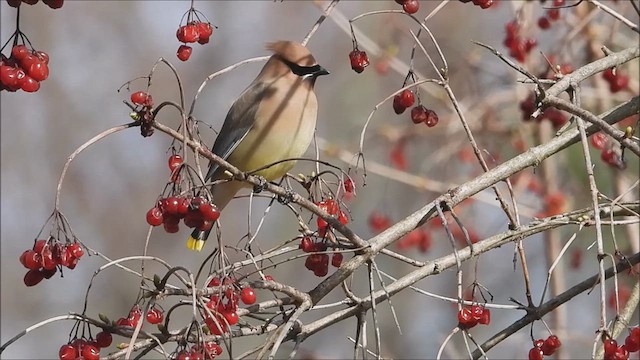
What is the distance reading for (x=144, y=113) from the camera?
2.54 meters

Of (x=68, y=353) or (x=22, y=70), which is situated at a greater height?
(x=22, y=70)

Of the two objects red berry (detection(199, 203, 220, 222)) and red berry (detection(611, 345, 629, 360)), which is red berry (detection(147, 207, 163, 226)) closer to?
red berry (detection(199, 203, 220, 222))

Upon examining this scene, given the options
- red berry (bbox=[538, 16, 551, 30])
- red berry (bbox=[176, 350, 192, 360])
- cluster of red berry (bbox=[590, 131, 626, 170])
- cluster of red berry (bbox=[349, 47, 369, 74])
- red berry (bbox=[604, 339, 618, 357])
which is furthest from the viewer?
red berry (bbox=[538, 16, 551, 30])

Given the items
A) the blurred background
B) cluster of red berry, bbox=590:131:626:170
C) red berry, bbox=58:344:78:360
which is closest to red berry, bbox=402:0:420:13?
cluster of red berry, bbox=590:131:626:170

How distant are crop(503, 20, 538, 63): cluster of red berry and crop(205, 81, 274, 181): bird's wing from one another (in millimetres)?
1234

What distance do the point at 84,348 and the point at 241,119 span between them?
241cm

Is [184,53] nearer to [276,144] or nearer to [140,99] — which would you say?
[140,99]

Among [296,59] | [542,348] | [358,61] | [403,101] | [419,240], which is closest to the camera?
[542,348]

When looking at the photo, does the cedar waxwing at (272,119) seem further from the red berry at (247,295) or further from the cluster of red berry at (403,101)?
the red berry at (247,295)

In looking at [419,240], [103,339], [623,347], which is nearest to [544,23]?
[419,240]

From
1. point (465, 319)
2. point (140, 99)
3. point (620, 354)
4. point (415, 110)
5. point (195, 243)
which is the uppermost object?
point (195, 243)

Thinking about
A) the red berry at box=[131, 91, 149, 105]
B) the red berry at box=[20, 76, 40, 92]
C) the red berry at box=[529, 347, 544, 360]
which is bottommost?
the red berry at box=[529, 347, 544, 360]

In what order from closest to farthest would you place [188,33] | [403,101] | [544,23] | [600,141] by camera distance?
[188,33] → [403,101] → [600,141] → [544,23]

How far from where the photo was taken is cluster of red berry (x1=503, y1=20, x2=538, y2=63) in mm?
5113
